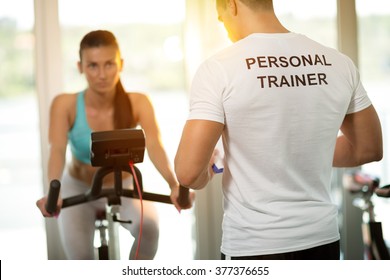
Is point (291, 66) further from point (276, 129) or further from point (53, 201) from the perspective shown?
point (53, 201)

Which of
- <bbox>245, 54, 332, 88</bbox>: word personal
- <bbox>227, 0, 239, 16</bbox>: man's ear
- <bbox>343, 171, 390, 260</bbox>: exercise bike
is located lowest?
<bbox>343, 171, 390, 260</bbox>: exercise bike

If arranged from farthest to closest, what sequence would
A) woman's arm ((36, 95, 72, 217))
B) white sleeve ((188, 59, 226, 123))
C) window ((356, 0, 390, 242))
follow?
window ((356, 0, 390, 242)) → woman's arm ((36, 95, 72, 217)) → white sleeve ((188, 59, 226, 123))

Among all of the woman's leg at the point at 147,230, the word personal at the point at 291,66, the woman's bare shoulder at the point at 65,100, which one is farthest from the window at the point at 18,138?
the word personal at the point at 291,66

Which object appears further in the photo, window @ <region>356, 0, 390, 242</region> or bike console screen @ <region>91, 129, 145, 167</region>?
window @ <region>356, 0, 390, 242</region>

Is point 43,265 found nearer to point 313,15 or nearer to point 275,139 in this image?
A: point 275,139

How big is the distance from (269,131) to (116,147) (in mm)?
542

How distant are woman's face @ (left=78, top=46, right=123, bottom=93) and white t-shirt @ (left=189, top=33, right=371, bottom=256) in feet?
2.76

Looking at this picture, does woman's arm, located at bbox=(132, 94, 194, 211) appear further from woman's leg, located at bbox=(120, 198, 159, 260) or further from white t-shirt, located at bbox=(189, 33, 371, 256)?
white t-shirt, located at bbox=(189, 33, 371, 256)

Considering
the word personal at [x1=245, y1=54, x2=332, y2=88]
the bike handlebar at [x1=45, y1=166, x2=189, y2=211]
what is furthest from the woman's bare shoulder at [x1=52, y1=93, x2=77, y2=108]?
the word personal at [x1=245, y1=54, x2=332, y2=88]

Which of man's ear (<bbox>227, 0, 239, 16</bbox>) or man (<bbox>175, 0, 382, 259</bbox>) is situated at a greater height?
man's ear (<bbox>227, 0, 239, 16</bbox>)

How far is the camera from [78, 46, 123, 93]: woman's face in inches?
78.4

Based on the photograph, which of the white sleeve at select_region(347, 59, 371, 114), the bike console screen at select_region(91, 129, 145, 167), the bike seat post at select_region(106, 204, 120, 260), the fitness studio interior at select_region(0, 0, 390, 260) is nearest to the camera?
the white sleeve at select_region(347, 59, 371, 114)

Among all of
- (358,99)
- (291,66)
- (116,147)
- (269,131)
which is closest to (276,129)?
(269,131)

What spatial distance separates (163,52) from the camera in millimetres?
2590
